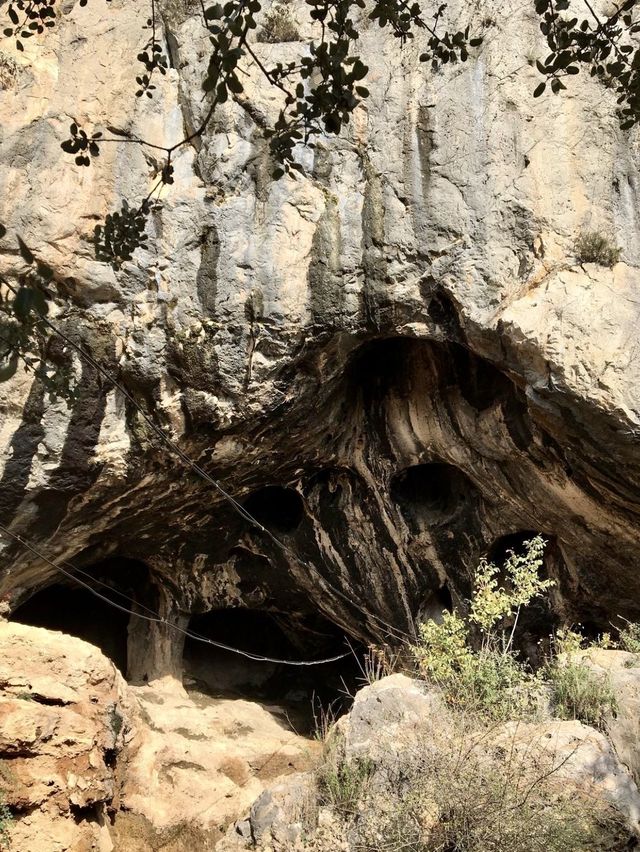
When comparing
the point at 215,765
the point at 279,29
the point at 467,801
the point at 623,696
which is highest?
the point at 279,29

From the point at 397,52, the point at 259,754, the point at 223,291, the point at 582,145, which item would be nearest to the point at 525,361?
the point at 582,145

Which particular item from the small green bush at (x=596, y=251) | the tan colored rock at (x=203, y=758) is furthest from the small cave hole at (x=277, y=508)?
the small green bush at (x=596, y=251)

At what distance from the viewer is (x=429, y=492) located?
7.85 m

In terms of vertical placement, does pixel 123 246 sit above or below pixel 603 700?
above

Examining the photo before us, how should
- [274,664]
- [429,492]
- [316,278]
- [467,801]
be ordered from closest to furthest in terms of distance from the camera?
1. [467,801]
2. [316,278]
3. [429,492]
4. [274,664]

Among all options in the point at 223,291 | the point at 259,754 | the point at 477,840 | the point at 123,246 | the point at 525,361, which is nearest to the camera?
the point at 123,246

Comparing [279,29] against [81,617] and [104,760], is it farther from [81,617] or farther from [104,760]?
[81,617]

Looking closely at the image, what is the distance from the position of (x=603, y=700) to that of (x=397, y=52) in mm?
4835

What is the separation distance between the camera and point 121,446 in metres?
5.91

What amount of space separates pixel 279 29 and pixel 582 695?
5.25 meters

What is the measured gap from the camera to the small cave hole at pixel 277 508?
7.95 meters

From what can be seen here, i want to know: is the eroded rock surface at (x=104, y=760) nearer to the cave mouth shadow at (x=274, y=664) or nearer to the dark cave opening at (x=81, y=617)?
the cave mouth shadow at (x=274, y=664)

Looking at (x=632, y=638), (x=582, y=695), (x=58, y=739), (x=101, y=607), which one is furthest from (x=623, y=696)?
(x=101, y=607)

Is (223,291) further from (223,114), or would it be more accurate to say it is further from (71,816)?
(71,816)
